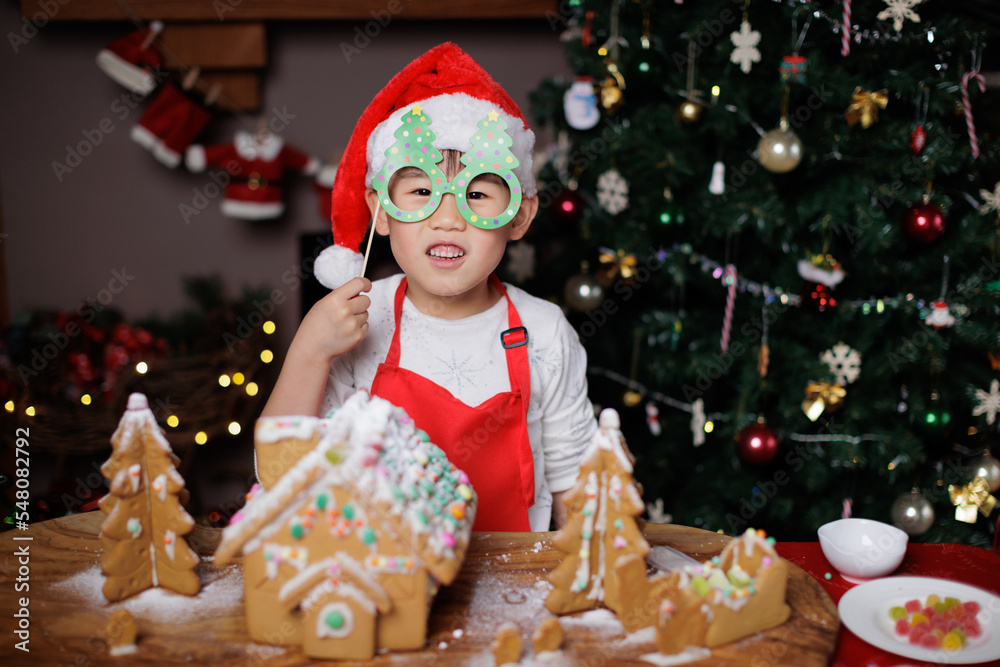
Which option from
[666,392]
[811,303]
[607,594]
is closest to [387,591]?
[607,594]

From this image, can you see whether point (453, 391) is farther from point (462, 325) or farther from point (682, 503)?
point (682, 503)

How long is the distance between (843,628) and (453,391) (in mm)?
783

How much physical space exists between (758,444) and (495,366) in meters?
1.00

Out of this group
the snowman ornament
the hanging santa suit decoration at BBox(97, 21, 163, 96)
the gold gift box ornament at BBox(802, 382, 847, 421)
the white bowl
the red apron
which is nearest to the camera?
the white bowl

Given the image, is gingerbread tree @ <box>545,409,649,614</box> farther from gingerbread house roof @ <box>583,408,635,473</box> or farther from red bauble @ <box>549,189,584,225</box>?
red bauble @ <box>549,189,584,225</box>

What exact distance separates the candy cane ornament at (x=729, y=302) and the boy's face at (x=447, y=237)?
3.64ft

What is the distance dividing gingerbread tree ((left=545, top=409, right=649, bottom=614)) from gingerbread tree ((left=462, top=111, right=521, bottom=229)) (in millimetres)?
456

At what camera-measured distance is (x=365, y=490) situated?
3.08 feet

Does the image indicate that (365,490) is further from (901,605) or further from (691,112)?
(691,112)

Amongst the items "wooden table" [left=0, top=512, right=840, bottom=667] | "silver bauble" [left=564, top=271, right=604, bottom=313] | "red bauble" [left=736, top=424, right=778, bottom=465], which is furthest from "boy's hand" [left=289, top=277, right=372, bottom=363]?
"red bauble" [left=736, top=424, right=778, bottom=465]

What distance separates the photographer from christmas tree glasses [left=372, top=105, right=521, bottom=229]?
133cm

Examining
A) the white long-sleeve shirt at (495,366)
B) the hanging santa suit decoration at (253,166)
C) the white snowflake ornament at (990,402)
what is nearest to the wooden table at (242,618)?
the white long-sleeve shirt at (495,366)

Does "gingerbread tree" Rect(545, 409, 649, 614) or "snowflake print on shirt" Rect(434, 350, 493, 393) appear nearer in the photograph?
"gingerbread tree" Rect(545, 409, 649, 614)

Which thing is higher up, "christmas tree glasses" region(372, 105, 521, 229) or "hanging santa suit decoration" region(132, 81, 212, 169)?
"hanging santa suit decoration" region(132, 81, 212, 169)
